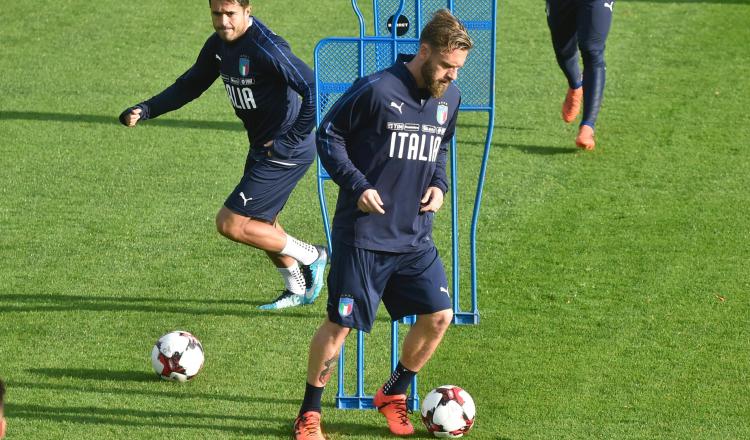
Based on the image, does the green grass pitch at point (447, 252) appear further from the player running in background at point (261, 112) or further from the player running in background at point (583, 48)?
the player running in background at point (261, 112)

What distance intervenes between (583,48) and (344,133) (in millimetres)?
5453

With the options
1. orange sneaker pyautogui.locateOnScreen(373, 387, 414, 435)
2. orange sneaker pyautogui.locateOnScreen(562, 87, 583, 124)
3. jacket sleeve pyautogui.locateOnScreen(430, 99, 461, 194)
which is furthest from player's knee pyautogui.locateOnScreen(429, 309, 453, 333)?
orange sneaker pyautogui.locateOnScreen(562, 87, 583, 124)

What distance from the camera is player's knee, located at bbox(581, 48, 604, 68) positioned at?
10602 mm

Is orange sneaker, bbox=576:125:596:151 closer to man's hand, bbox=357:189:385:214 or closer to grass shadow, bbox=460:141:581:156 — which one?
grass shadow, bbox=460:141:581:156

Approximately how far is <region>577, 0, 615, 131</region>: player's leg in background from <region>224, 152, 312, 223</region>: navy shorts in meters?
3.93

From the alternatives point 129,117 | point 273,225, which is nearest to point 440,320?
point 273,225

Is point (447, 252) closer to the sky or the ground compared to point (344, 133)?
closer to the ground

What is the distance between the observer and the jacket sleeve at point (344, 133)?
5.57m

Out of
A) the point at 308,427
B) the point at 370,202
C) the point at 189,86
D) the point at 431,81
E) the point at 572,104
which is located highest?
the point at 572,104

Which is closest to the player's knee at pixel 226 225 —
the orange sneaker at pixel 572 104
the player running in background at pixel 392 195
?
the player running in background at pixel 392 195

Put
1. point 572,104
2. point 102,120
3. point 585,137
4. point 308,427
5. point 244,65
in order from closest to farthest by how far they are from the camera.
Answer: point 308,427, point 244,65, point 585,137, point 572,104, point 102,120

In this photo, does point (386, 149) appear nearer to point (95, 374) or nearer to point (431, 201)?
point (431, 201)

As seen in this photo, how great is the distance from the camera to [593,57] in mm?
10617

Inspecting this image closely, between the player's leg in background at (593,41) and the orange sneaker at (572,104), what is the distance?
1.40ft
